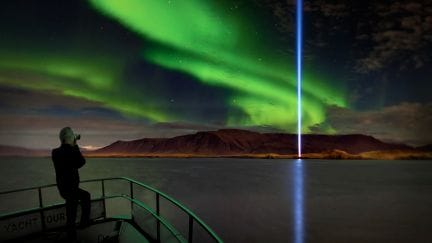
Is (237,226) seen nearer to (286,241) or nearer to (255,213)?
(286,241)

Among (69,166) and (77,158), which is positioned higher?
(77,158)

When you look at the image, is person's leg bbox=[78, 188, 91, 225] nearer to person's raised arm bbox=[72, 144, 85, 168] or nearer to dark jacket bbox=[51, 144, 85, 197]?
dark jacket bbox=[51, 144, 85, 197]

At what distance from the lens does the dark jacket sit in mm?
5219

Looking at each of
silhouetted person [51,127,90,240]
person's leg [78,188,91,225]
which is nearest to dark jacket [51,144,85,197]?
silhouetted person [51,127,90,240]

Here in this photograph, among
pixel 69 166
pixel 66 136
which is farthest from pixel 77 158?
pixel 66 136

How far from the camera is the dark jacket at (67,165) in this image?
522cm

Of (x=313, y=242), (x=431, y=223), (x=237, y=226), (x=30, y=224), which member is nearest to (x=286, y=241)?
(x=313, y=242)

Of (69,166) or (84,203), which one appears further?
(84,203)

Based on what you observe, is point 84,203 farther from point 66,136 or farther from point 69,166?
point 66,136

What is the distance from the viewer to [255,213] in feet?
119

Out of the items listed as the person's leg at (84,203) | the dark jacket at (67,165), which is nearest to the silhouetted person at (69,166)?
the dark jacket at (67,165)

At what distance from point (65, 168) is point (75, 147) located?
37 cm

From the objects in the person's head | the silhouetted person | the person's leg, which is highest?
the person's head

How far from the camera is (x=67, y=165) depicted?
525 cm
